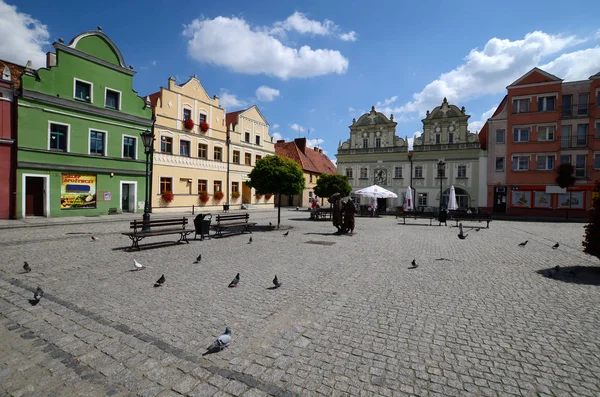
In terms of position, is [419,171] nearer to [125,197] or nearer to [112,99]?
[125,197]

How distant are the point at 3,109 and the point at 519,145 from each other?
43518mm

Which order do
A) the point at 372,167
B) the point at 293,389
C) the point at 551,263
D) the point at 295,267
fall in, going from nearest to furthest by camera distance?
the point at 293,389 < the point at 295,267 < the point at 551,263 < the point at 372,167

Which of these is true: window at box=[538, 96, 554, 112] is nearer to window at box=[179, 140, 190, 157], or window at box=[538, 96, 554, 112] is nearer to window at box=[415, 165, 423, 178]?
window at box=[415, 165, 423, 178]

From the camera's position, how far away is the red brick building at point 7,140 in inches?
705

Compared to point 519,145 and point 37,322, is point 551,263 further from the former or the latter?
point 519,145

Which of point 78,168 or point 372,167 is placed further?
point 372,167

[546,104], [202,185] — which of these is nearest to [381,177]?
[546,104]

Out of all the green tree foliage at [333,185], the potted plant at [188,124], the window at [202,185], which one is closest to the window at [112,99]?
the potted plant at [188,124]

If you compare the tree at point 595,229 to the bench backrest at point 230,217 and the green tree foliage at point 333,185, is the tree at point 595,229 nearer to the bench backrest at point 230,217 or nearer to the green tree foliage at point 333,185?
the bench backrest at point 230,217

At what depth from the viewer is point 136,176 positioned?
24.8m

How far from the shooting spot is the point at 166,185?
90.6 ft

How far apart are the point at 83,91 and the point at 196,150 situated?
10.6 metres

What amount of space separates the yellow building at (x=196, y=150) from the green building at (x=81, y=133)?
1.90 m

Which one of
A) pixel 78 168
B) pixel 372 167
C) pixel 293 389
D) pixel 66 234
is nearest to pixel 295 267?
pixel 293 389
